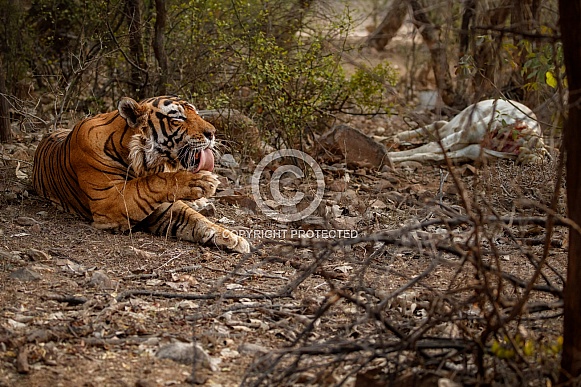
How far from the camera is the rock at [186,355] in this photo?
3334mm

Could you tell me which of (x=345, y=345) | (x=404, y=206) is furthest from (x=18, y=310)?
(x=404, y=206)

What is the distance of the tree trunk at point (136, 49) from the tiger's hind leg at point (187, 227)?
102 inches

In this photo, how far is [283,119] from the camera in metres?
7.43

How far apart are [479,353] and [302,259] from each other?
2.26m

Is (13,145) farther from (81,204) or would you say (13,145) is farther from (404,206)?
(404,206)

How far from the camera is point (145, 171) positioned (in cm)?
557

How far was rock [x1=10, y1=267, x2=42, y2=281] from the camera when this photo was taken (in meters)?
4.25

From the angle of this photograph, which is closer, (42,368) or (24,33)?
(42,368)

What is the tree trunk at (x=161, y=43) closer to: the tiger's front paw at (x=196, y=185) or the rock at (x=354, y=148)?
the rock at (x=354, y=148)

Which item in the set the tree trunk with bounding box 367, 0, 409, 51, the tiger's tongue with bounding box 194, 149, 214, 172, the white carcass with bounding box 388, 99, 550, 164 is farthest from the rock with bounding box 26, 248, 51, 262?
the tree trunk with bounding box 367, 0, 409, 51

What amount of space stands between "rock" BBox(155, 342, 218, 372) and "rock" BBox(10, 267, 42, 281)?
3.92 ft

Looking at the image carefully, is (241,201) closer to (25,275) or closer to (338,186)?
(338,186)

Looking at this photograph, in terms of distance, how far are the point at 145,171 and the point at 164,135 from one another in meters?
0.29

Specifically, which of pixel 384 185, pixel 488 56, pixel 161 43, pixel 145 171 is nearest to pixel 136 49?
pixel 161 43
